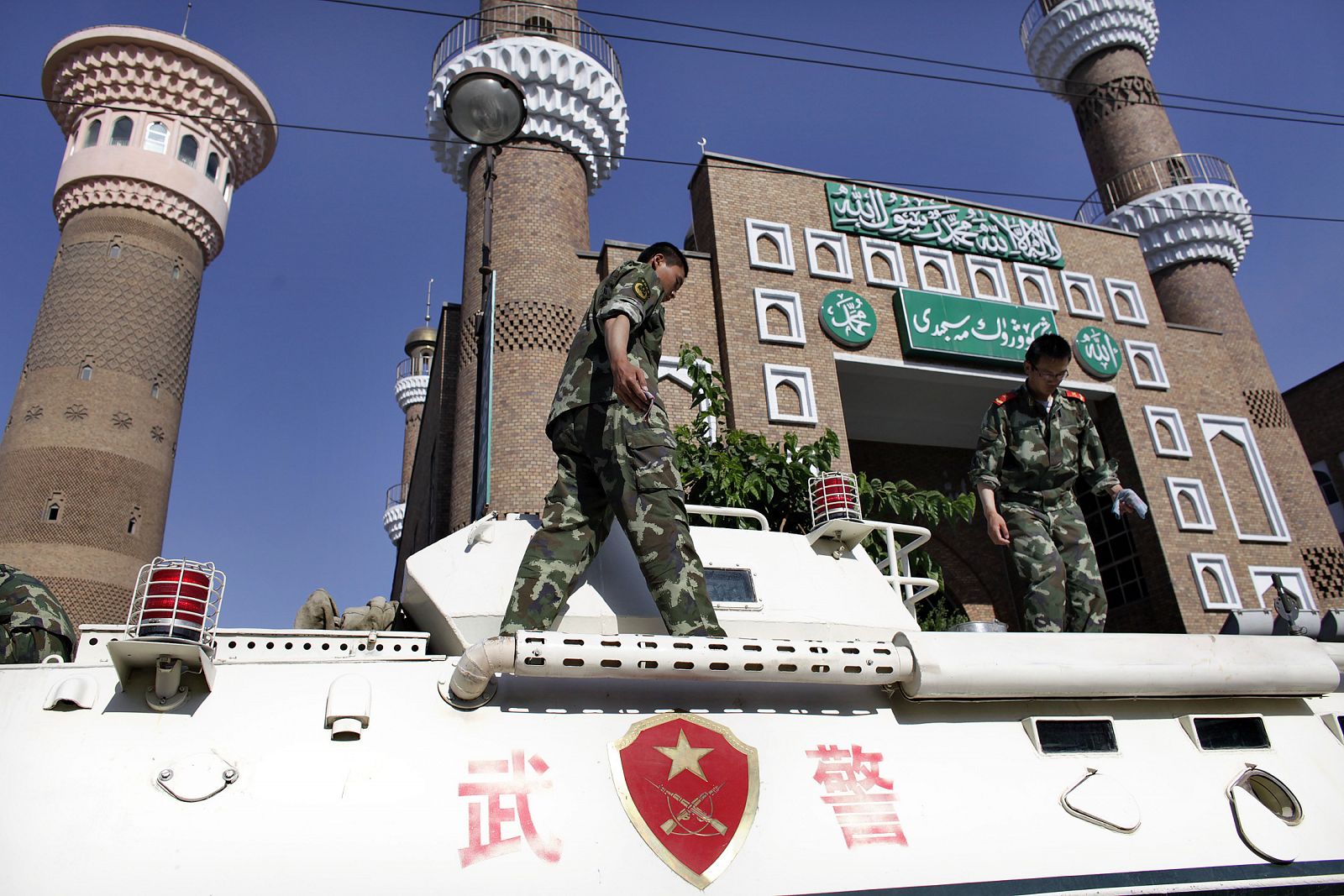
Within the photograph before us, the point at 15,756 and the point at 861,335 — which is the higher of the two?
the point at 861,335

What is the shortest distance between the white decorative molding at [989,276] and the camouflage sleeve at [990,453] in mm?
14298

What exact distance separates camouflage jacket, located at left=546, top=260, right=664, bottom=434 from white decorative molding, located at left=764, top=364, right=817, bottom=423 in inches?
464

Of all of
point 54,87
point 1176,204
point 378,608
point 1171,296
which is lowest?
point 378,608

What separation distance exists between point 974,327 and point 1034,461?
13.8 m

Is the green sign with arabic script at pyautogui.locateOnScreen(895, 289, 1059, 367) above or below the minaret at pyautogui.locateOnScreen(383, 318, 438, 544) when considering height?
below

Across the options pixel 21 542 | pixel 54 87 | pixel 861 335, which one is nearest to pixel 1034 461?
pixel 861 335

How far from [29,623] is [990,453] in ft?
14.4

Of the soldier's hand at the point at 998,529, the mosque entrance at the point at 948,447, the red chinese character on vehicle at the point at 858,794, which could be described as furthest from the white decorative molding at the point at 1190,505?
the red chinese character on vehicle at the point at 858,794

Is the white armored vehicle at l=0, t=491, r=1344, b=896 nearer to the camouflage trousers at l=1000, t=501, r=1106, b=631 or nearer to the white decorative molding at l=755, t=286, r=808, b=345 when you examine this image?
the camouflage trousers at l=1000, t=501, r=1106, b=631

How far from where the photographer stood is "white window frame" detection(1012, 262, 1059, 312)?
19.5 metres

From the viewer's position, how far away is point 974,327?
18453 mm

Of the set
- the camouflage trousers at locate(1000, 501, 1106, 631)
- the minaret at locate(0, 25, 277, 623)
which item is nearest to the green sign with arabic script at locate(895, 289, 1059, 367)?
the camouflage trousers at locate(1000, 501, 1106, 631)

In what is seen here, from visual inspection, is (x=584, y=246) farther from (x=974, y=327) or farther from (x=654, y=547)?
(x=654, y=547)

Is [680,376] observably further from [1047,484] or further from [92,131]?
[92,131]
